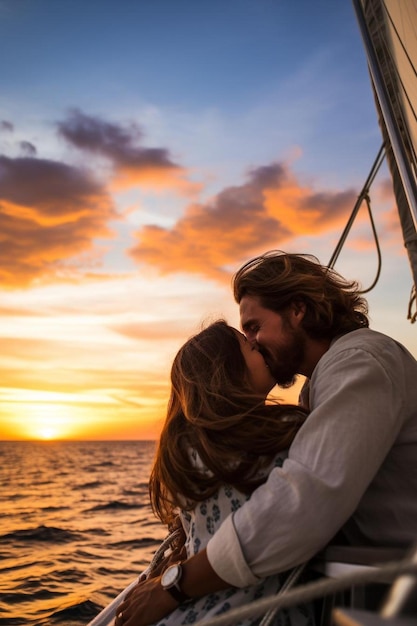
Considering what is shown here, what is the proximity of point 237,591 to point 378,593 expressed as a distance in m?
0.44

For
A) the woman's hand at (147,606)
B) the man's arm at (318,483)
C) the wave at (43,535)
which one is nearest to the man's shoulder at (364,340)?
the man's arm at (318,483)

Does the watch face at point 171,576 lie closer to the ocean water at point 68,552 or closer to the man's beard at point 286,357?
the man's beard at point 286,357

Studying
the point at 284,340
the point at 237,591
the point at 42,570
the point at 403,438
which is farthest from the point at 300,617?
the point at 42,570

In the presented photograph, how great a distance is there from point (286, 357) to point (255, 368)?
12.4 inches

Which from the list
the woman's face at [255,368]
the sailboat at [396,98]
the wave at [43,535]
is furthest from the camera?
the wave at [43,535]

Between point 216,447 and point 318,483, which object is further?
point 216,447

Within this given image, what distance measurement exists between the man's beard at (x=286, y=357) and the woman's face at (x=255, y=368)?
17cm

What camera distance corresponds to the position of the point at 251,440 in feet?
5.65

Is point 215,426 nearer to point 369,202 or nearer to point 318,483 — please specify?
point 318,483

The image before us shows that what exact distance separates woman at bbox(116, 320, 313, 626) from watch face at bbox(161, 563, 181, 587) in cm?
4

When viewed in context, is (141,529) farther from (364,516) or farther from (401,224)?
(364,516)

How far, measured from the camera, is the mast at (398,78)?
112 inches

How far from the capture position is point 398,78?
344 cm

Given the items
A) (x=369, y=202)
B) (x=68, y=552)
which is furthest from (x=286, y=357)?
(x=68, y=552)
